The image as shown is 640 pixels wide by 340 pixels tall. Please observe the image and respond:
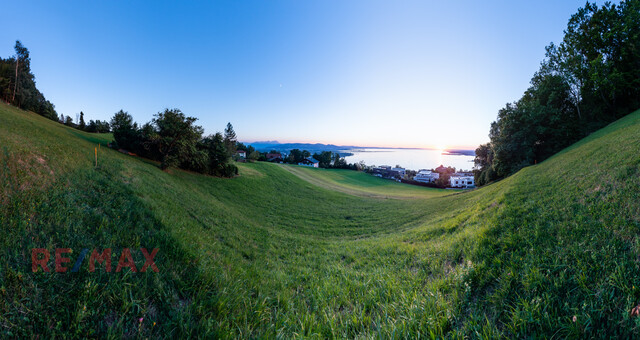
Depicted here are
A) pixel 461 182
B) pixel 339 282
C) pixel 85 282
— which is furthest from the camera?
pixel 461 182

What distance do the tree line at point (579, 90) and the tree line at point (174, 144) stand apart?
36134 millimetres

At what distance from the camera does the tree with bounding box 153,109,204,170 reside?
2003 centimetres

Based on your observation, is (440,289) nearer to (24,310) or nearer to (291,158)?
(24,310)

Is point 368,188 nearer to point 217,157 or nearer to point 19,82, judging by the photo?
point 217,157

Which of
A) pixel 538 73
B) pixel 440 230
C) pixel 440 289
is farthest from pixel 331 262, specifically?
pixel 538 73

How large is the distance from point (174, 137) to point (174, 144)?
1048mm

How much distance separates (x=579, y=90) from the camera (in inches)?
951

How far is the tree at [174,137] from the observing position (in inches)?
789

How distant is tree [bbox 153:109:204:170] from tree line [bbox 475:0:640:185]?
37.0m

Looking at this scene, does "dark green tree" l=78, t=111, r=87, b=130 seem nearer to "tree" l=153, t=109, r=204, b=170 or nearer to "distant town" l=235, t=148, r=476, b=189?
"distant town" l=235, t=148, r=476, b=189

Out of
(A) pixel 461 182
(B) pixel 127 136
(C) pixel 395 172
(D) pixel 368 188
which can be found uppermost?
(B) pixel 127 136

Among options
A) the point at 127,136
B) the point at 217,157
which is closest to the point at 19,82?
the point at 127,136

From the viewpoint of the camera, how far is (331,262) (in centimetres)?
679

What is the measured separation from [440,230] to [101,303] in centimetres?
975
